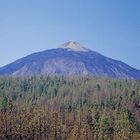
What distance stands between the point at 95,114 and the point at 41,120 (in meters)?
45.4

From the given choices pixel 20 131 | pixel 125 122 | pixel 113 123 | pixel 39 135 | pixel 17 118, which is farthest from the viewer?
pixel 113 123

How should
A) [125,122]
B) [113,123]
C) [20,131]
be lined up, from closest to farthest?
[20,131] → [125,122] → [113,123]

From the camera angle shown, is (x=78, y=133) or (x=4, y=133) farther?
(x=78, y=133)

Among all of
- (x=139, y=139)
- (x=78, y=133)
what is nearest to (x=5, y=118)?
(x=78, y=133)

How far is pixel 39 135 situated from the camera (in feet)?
379

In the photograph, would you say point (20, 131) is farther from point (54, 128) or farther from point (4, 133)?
point (54, 128)

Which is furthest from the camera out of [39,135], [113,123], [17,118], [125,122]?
[113,123]

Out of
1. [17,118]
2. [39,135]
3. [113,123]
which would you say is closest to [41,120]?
[39,135]

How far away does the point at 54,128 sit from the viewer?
108875 mm

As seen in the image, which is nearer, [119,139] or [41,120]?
[119,139]

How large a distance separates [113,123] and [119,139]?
2029 inches

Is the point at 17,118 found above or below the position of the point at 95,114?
above

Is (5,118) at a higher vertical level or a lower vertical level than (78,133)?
higher

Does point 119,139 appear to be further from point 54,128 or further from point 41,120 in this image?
point 41,120
